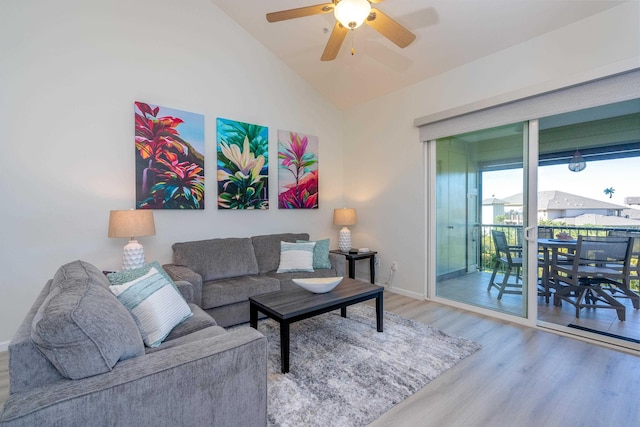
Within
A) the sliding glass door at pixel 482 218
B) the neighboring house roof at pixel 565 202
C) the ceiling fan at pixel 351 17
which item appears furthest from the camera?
the neighboring house roof at pixel 565 202

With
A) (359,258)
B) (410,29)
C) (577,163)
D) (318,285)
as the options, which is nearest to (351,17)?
(410,29)

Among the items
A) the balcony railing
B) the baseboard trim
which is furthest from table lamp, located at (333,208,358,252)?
the balcony railing

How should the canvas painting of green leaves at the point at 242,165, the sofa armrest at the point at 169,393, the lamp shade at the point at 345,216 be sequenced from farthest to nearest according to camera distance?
the lamp shade at the point at 345,216, the canvas painting of green leaves at the point at 242,165, the sofa armrest at the point at 169,393

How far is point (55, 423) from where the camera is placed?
88cm

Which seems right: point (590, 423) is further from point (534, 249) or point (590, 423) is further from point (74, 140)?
point (74, 140)

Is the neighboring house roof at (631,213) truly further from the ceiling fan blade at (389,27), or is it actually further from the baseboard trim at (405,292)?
the ceiling fan blade at (389,27)

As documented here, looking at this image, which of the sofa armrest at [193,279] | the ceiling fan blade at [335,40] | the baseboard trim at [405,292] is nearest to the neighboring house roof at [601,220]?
the baseboard trim at [405,292]

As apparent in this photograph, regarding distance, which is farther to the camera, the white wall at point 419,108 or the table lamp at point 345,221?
the table lamp at point 345,221

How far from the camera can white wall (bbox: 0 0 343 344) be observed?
245 cm

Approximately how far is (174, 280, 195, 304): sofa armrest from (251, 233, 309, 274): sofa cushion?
3.73 ft

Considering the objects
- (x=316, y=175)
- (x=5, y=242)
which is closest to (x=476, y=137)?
(x=316, y=175)

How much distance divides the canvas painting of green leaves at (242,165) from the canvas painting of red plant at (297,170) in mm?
236

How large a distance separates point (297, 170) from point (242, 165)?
0.83m

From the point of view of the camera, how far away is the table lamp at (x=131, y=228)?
2.56 metres
